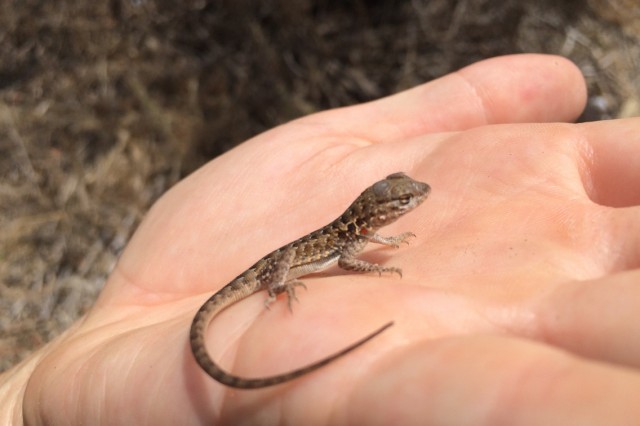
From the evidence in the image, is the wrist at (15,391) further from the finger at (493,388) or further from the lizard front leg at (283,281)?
the finger at (493,388)

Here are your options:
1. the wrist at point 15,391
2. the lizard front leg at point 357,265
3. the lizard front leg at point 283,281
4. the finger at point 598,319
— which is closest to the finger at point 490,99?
the lizard front leg at point 357,265

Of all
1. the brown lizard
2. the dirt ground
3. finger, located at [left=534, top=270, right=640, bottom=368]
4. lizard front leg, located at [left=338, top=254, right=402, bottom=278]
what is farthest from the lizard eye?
the dirt ground

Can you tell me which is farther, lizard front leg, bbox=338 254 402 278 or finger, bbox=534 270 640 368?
lizard front leg, bbox=338 254 402 278

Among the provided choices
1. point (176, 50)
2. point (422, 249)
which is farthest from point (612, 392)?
point (176, 50)

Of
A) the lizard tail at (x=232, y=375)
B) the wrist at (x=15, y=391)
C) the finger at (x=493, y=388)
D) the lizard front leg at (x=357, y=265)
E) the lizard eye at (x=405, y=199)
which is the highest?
the finger at (x=493, y=388)

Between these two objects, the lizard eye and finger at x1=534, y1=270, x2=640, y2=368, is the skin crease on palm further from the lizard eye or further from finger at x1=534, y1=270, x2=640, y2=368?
the lizard eye

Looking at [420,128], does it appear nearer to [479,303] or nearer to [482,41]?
[479,303]
